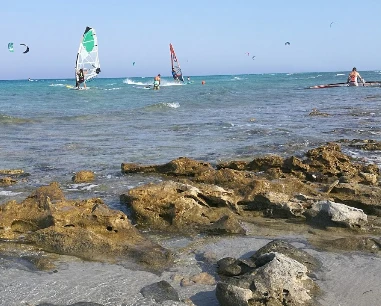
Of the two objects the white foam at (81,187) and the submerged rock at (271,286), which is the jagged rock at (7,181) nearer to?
the white foam at (81,187)

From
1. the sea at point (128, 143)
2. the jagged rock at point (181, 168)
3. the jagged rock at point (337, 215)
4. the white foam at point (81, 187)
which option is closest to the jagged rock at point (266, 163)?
the jagged rock at point (181, 168)

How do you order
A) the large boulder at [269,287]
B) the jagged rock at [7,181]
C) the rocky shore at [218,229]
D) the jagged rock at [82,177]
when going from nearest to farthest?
1. the large boulder at [269,287]
2. the rocky shore at [218,229]
3. the jagged rock at [7,181]
4. the jagged rock at [82,177]

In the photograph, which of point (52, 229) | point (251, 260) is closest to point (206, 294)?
point (251, 260)

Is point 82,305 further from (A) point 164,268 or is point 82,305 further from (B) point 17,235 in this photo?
(B) point 17,235

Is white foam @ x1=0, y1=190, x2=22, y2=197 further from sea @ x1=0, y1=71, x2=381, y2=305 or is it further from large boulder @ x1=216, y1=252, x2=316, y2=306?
large boulder @ x1=216, y1=252, x2=316, y2=306

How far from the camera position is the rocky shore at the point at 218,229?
382cm

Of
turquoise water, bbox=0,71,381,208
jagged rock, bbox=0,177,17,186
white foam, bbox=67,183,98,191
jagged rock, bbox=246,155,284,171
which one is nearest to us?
white foam, bbox=67,183,98,191

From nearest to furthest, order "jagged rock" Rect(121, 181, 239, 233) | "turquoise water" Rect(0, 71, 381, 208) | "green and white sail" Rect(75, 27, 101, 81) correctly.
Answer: "jagged rock" Rect(121, 181, 239, 233), "turquoise water" Rect(0, 71, 381, 208), "green and white sail" Rect(75, 27, 101, 81)

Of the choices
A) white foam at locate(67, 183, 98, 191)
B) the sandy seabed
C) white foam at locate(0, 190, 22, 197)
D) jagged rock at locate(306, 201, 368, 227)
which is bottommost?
white foam at locate(67, 183, 98, 191)

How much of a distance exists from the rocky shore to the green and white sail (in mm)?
33242

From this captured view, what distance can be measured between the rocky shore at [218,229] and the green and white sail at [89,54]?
33.2 meters

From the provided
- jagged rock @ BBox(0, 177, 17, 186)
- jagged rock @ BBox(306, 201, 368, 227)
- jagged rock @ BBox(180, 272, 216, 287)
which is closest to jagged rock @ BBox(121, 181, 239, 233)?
jagged rock @ BBox(306, 201, 368, 227)

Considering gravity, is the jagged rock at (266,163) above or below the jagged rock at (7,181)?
above

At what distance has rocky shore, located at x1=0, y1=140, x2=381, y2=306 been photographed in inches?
150
